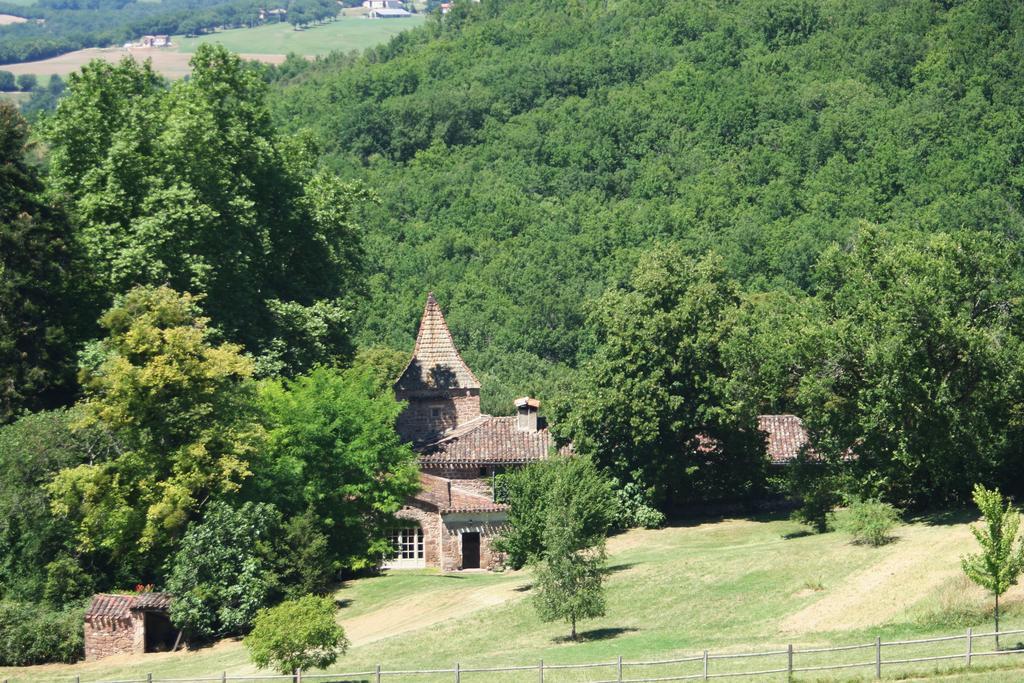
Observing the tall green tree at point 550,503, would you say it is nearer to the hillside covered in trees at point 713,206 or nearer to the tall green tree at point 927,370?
the hillside covered in trees at point 713,206

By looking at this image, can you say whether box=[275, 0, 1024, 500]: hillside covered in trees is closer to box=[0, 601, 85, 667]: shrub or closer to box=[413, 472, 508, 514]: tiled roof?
box=[413, 472, 508, 514]: tiled roof

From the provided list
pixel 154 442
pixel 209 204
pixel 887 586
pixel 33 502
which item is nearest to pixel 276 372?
pixel 209 204

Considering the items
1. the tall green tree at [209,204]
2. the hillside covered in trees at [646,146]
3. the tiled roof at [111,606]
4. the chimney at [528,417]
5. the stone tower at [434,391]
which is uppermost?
the hillside covered in trees at [646,146]

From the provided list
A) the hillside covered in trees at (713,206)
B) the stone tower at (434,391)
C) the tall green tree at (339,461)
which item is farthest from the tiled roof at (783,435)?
the tall green tree at (339,461)

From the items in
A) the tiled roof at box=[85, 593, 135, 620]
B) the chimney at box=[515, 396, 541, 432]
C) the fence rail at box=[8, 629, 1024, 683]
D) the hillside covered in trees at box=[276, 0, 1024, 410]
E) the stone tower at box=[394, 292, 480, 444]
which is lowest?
the fence rail at box=[8, 629, 1024, 683]

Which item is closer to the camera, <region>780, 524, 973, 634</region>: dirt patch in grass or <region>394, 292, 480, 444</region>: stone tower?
<region>780, 524, 973, 634</region>: dirt patch in grass

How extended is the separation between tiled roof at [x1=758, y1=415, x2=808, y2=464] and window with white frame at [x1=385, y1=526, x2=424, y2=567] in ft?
45.5

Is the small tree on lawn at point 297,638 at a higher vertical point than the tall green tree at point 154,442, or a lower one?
lower

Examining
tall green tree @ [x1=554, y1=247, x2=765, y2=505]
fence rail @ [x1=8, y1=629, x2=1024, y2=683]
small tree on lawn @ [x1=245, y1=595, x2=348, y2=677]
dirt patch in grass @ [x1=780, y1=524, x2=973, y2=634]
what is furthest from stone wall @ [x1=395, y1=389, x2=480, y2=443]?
fence rail @ [x1=8, y1=629, x2=1024, y2=683]

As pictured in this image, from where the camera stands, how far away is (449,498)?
66.2 m

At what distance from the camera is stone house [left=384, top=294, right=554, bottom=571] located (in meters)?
65.6

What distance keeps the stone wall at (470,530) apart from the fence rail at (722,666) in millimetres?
20600

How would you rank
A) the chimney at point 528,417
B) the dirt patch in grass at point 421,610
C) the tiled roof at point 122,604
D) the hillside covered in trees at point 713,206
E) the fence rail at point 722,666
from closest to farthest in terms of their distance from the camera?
1. the fence rail at point 722,666
2. the dirt patch in grass at point 421,610
3. the tiled roof at point 122,604
4. the hillside covered in trees at point 713,206
5. the chimney at point 528,417

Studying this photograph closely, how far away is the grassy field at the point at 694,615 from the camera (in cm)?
4481
